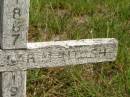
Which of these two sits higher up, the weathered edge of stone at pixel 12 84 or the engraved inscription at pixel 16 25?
the engraved inscription at pixel 16 25

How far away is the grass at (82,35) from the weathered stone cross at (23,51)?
43 centimetres

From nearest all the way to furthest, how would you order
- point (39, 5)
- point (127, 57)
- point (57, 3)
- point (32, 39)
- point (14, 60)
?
point (14, 60) → point (127, 57) → point (32, 39) → point (39, 5) → point (57, 3)

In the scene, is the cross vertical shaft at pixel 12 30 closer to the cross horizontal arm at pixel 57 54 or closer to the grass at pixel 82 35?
the cross horizontal arm at pixel 57 54

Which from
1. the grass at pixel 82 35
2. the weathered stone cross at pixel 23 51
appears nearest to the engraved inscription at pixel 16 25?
the weathered stone cross at pixel 23 51

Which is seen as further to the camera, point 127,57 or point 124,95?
point 127,57

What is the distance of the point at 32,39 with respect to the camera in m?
3.27

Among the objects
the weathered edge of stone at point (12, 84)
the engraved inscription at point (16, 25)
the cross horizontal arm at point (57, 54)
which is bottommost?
the weathered edge of stone at point (12, 84)

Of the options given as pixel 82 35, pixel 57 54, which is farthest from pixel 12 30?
pixel 82 35

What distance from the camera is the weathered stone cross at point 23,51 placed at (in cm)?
214

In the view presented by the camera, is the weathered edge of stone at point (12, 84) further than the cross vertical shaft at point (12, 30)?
Yes

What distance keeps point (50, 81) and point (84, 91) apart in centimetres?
23

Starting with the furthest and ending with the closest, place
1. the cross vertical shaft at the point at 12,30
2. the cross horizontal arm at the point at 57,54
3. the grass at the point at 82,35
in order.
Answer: the grass at the point at 82,35 → the cross horizontal arm at the point at 57,54 → the cross vertical shaft at the point at 12,30

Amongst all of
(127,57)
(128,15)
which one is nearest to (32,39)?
(127,57)

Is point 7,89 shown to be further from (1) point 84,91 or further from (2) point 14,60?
(1) point 84,91
